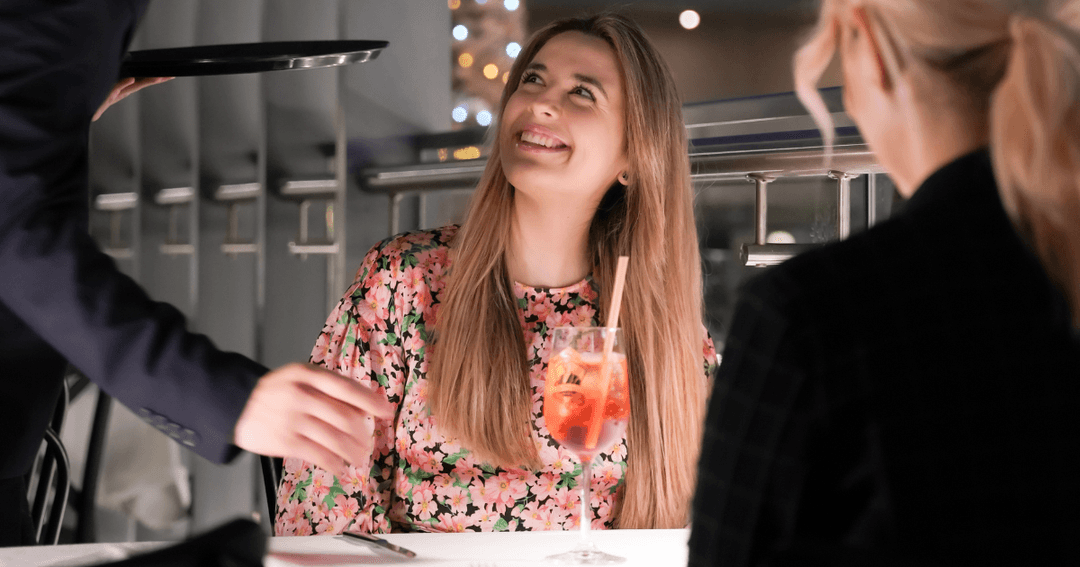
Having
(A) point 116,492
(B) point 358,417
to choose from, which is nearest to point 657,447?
(B) point 358,417

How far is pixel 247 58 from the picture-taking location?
1.07 metres

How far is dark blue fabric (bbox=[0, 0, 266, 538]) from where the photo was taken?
0.67 metres

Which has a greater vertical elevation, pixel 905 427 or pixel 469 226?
pixel 469 226

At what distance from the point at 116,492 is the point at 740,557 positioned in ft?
11.1

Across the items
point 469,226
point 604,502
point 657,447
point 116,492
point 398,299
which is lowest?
point 116,492

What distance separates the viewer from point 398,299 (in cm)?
160

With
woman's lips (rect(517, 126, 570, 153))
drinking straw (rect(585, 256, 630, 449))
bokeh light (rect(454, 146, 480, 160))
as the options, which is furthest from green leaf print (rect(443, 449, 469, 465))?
bokeh light (rect(454, 146, 480, 160))

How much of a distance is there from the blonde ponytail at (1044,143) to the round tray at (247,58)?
73cm

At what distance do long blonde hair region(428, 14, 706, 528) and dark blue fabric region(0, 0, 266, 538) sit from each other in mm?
801

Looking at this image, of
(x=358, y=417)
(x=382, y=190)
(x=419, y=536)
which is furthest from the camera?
(x=382, y=190)

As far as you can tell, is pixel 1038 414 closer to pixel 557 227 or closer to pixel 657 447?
pixel 657 447

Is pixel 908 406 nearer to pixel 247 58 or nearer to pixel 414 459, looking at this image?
pixel 247 58

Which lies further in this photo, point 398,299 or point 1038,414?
point 398,299

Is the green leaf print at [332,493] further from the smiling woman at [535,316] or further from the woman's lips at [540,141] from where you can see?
the woman's lips at [540,141]
